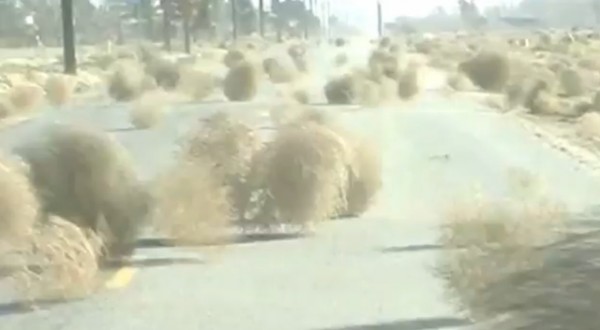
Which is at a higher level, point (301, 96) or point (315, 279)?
point (315, 279)

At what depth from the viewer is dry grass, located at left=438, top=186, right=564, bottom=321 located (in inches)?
453

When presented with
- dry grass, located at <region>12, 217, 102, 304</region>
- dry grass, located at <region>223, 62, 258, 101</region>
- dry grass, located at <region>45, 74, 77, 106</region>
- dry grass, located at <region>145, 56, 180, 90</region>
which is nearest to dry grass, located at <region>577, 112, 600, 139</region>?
dry grass, located at <region>45, 74, 77, 106</region>

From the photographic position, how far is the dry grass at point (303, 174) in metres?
21.1

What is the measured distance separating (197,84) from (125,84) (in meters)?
2.91

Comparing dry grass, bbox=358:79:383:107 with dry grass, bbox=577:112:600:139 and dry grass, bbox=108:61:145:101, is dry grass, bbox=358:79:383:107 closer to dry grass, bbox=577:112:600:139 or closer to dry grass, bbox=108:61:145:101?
dry grass, bbox=108:61:145:101

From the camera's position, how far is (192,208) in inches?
754

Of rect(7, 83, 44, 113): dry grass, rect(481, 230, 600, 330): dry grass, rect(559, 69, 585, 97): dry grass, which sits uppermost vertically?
rect(481, 230, 600, 330): dry grass

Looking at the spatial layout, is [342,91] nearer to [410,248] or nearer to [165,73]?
[165,73]

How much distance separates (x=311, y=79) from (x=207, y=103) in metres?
16.9

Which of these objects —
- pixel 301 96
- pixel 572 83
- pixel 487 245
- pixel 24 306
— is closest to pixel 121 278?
pixel 24 306

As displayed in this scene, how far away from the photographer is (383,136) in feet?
124

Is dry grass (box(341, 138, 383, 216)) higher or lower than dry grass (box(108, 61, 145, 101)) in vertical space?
higher

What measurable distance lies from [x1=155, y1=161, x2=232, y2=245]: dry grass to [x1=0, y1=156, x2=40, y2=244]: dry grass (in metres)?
1.97

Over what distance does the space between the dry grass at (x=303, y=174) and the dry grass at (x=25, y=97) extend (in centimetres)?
2825
